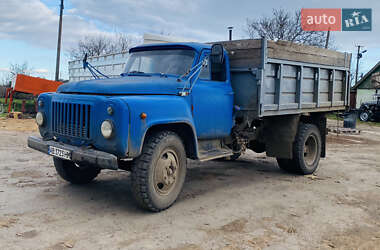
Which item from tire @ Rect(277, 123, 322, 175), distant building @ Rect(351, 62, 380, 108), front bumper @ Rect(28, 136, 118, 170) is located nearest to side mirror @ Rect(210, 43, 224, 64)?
front bumper @ Rect(28, 136, 118, 170)

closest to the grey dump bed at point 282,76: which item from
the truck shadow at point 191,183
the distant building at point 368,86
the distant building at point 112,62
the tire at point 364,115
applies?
the truck shadow at point 191,183

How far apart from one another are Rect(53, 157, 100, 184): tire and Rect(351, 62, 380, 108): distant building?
3343 centimetres

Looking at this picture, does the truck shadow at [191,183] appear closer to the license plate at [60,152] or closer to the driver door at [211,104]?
the license plate at [60,152]

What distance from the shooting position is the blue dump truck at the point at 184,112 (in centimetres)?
448

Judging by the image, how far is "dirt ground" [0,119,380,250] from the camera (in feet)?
12.9

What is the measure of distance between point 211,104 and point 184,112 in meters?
0.80

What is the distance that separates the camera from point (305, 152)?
7797mm

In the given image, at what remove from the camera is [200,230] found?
4258 millimetres

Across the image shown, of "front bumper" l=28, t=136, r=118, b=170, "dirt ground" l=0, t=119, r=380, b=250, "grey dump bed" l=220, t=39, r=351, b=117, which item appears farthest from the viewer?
"grey dump bed" l=220, t=39, r=351, b=117

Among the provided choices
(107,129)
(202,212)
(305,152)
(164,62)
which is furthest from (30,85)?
A: (202,212)

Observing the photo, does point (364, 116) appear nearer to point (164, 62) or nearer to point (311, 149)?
point (311, 149)

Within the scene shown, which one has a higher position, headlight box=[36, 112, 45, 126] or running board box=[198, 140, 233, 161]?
headlight box=[36, 112, 45, 126]

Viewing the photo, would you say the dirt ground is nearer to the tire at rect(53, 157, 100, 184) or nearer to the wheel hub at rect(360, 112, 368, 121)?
the tire at rect(53, 157, 100, 184)

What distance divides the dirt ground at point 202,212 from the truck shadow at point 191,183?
1cm
